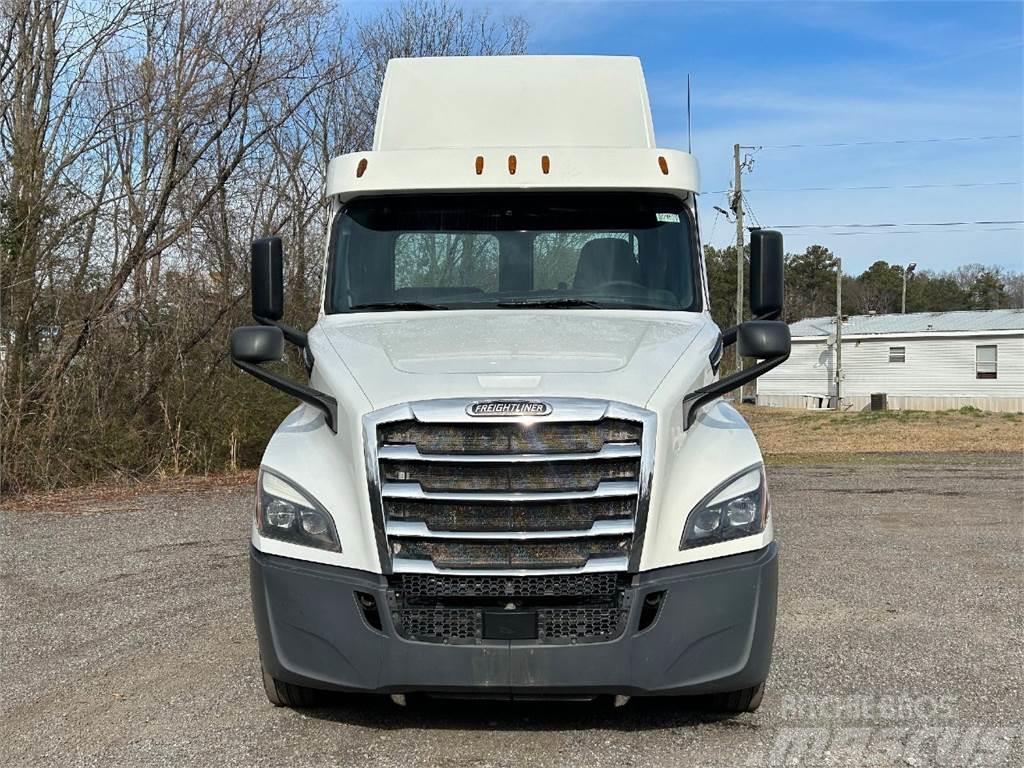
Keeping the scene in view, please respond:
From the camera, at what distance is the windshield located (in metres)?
5.29

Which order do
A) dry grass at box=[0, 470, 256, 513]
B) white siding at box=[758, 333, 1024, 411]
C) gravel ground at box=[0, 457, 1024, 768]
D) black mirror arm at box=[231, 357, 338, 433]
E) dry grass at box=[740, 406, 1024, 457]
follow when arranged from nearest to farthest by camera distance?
1. gravel ground at box=[0, 457, 1024, 768]
2. black mirror arm at box=[231, 357, 338, 433]
3. dry grass at box=[0, 470, 256, 513]
4. dry grass at box=[740, 406, 1024, 457]
5. white siding at box=[758, 333, 1024, 411]

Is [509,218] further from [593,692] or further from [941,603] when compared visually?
[941,603]

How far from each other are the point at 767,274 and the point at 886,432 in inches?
972

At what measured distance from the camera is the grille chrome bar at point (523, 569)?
3.91 metres

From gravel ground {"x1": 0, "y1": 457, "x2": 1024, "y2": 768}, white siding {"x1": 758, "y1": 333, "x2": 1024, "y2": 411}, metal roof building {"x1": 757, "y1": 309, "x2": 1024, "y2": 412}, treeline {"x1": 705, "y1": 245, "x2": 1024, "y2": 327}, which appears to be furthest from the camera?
treeline {"x1": 705, "y1": 245, "x2": 1024, "y2": 327}

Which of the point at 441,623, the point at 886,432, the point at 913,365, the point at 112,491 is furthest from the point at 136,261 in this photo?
the point at 913,365

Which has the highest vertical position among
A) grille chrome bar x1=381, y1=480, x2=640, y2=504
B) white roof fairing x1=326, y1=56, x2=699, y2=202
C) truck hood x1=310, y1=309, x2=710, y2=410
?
white roof fairing x1=326, y1=56, x2=699, y2=202

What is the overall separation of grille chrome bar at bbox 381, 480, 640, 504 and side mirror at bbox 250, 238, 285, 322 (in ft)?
5.97

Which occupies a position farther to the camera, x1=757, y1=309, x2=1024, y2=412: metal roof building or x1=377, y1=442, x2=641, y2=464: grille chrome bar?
x1=757, y1=309, x2=1024, y2=412: metal roof building

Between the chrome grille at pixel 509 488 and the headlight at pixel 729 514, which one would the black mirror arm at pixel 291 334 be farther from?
the headlight at pixel 729 514

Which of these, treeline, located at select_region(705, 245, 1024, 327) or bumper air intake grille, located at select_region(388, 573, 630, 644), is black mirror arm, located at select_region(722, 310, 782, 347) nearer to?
bumper air intake grille, located at select_region(388, 573, 630, 644)

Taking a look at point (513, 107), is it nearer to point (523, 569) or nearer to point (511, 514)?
point (511, 514)

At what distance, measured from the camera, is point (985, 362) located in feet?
127

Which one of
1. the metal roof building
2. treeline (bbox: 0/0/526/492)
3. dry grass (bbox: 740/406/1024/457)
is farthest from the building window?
treeline (bbox: 0/0/526/492)
